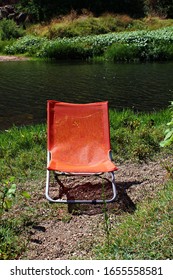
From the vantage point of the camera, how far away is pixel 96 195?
5184mm

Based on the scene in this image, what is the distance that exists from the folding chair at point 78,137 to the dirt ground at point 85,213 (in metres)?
0.28

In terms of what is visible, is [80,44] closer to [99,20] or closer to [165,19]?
[99,20]

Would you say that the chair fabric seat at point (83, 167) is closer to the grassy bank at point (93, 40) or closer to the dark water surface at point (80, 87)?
the dark water surface at point (80, 87)

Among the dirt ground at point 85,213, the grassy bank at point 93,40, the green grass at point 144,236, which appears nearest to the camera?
the green grass at point 144,236

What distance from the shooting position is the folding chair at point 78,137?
5395mm

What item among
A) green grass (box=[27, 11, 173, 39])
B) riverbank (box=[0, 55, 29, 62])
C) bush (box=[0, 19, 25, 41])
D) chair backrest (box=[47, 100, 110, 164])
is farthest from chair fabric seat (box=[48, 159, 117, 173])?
bush (box=[0, 19, 25, 41])

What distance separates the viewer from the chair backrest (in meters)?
5.55

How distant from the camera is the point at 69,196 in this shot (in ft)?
16.8

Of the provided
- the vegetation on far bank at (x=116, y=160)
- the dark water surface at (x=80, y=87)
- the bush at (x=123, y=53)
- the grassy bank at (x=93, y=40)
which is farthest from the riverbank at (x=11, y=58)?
the vegetation on far bank at (x=116, y=160)

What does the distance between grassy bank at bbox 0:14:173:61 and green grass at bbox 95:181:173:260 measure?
18955mm

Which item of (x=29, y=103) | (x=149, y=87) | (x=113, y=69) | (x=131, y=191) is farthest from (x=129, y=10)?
(x=131, y=191)

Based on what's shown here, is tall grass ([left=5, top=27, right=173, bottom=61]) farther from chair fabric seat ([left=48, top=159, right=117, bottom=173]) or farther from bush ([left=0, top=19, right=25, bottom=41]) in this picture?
chair fabric seat ([left=48, top=159, right=117, bottom=173])

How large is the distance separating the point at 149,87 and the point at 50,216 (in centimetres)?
1027

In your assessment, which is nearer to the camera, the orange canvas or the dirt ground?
the dirt ground
